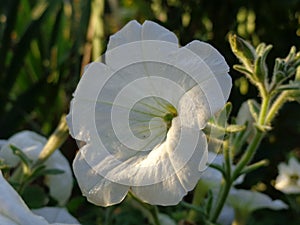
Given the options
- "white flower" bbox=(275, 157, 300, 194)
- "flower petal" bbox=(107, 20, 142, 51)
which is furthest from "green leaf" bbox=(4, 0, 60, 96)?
"flower petal" bbox=(107, 20, 142, 51)

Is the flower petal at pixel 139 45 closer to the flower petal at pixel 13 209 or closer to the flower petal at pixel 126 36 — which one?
the flower petal at pixel 126 36

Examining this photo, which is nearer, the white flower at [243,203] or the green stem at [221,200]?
the green stem at [221,200]

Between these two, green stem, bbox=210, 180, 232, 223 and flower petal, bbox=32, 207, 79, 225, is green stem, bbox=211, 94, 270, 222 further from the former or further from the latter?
flower petal, bbox=32, 207, 79, 225

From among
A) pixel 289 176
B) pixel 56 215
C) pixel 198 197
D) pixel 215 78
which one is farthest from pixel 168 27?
pixel 215 78

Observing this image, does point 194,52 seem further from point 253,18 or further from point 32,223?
point 253,18

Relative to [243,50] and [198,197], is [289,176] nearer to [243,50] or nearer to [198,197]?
[198,197]

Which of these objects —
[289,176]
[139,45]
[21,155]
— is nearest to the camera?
[139,45]

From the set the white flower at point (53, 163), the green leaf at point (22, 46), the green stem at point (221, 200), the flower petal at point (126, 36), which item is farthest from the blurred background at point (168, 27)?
the flower petal at point (126, 36)
